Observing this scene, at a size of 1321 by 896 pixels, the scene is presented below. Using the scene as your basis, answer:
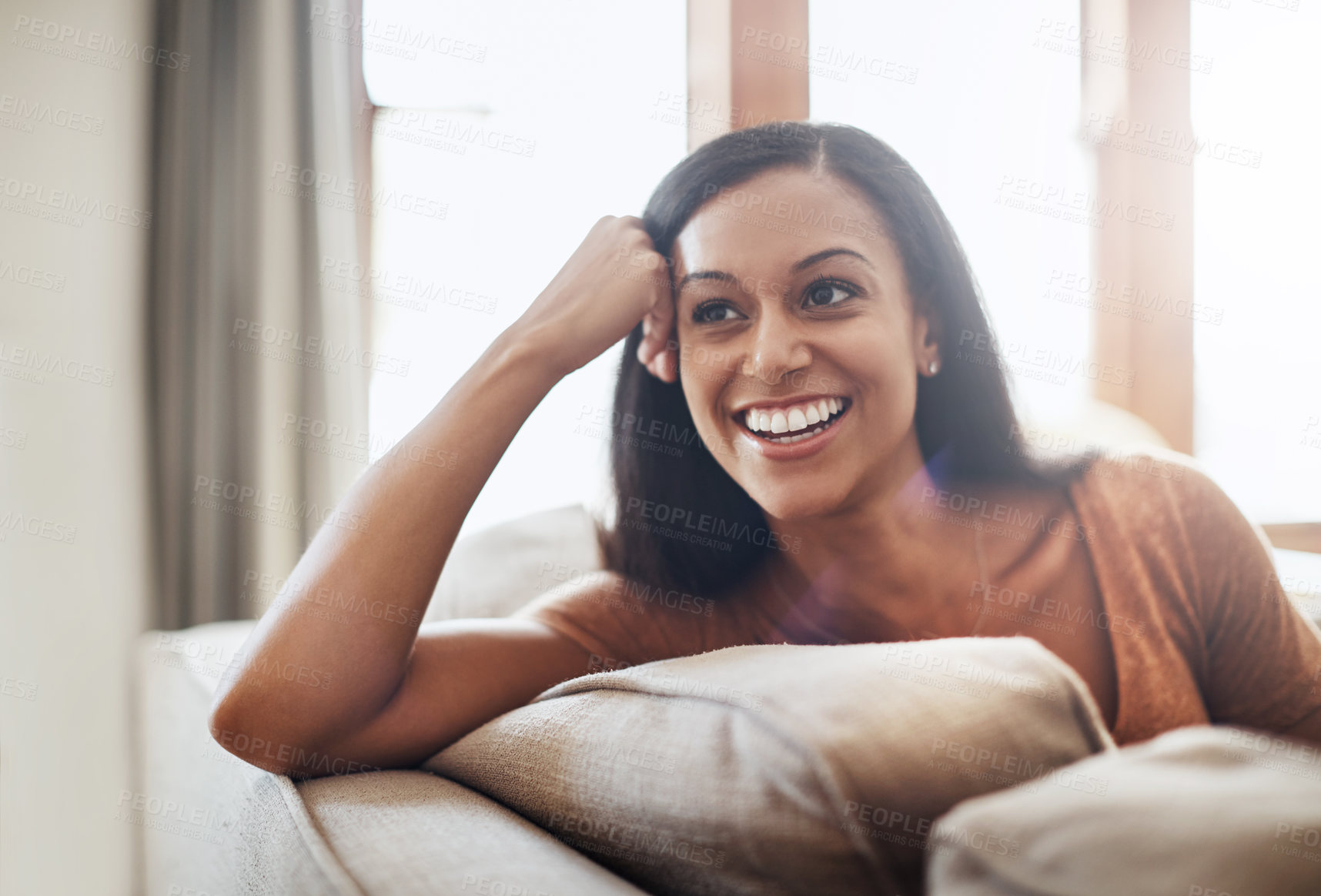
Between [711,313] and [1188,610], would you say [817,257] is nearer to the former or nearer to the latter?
[711,313]

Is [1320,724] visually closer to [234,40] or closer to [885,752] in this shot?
[885,752]

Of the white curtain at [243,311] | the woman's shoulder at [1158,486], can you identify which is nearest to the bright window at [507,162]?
the white curtain at [243,311]

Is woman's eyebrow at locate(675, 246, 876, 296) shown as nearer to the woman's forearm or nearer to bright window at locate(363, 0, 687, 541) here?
the woman's forearm

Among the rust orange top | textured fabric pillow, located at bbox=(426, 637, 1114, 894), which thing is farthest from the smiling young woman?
textured fabric pillow, located at bbox=(426, 637, 1114, 894)

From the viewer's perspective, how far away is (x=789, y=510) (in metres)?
1.07

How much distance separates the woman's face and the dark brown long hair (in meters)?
0.04

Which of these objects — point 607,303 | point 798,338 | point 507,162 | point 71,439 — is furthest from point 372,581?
point 507,162

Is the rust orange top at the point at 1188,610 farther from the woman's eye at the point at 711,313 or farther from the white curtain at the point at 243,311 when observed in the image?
the white curtain at the point at 243,311

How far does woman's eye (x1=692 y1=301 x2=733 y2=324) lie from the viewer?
108cm

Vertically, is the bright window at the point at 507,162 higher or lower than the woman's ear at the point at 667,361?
higher

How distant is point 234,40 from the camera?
2057mm

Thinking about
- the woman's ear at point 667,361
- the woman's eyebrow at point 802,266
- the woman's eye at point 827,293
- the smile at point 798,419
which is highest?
the woman's eyebrow at point 802,266

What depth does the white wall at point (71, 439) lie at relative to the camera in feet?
5.59

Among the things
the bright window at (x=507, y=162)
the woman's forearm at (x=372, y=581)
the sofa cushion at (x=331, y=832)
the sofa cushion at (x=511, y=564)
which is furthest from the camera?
the bright window at (x=507, y=162)
